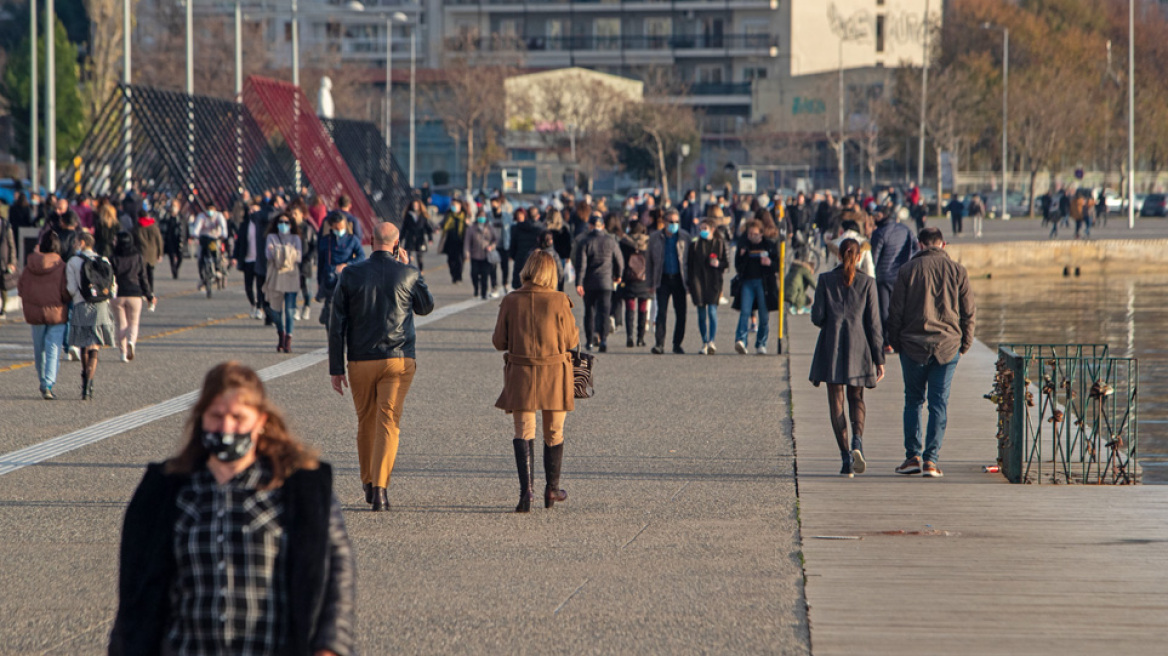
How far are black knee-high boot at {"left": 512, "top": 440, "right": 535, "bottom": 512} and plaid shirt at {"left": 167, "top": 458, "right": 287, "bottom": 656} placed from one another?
5034 mm

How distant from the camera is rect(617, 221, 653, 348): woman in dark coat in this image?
18297mm

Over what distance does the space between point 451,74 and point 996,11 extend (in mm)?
30677

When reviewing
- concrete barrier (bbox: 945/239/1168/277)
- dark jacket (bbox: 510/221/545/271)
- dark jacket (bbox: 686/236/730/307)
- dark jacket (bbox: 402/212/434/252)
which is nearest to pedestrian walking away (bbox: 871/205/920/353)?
dark jacket (bbox: 686/236/730/307)

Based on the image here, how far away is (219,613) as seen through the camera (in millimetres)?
3729

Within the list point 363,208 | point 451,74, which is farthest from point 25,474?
point 451,74

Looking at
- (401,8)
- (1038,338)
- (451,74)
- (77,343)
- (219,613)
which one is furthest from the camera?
(401,8)

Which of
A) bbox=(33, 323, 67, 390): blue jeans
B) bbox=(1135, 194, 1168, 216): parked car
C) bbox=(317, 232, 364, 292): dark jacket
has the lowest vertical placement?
bbox=(33, 323, 67, 390): blue jeans

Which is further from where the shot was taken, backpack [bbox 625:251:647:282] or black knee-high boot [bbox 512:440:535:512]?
backpack [bbox 625:251:647:282]

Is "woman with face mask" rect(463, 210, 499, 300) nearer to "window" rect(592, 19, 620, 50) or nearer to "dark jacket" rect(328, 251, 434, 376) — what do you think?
"dark jacket" rect(328, 251, 434, 376)

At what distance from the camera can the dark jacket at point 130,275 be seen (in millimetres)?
16219

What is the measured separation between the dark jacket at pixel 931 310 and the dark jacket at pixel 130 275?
9.00 metres

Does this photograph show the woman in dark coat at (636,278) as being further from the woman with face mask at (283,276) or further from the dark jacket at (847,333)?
the dark jacket at (847,333)

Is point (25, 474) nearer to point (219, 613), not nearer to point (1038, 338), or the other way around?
point (219, 613)

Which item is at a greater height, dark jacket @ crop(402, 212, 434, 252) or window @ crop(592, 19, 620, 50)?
window @ crop(592, 19, 620, 50)
